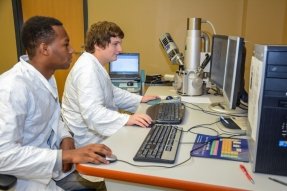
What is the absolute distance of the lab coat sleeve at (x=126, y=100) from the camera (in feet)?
6.18

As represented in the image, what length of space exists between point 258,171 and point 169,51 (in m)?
1.74

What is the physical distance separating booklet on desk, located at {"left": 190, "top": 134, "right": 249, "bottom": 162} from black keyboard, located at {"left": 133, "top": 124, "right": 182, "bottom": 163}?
0.27 ft

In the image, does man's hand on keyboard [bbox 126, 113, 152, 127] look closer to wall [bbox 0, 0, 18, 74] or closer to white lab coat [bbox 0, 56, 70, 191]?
white lab coat [bbox 0, 56, 70, 191]

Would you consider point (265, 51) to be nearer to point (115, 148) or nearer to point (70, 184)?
point (115, 148)

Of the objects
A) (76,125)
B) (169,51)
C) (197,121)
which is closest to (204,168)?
(197,121)

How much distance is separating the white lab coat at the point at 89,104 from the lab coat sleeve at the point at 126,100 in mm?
48

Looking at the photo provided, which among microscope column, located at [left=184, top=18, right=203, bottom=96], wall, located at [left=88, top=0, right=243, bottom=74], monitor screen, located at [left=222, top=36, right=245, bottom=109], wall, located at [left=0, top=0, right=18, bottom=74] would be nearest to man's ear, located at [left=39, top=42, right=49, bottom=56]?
monitor screen, located at [left=222, top=36, right=245, bottom=109]

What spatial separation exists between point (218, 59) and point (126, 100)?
70cm

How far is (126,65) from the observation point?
2.83 metres

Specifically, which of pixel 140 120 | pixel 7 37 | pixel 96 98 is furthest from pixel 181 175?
pixel 7 37

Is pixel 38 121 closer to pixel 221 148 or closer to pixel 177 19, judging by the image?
pixel 221 148

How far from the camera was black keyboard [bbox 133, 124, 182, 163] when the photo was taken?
91 centimetres

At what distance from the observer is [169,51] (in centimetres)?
244

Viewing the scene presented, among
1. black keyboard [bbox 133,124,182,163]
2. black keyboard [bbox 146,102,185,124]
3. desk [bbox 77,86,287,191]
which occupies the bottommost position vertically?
desk [bbox 77,86,287,191]
